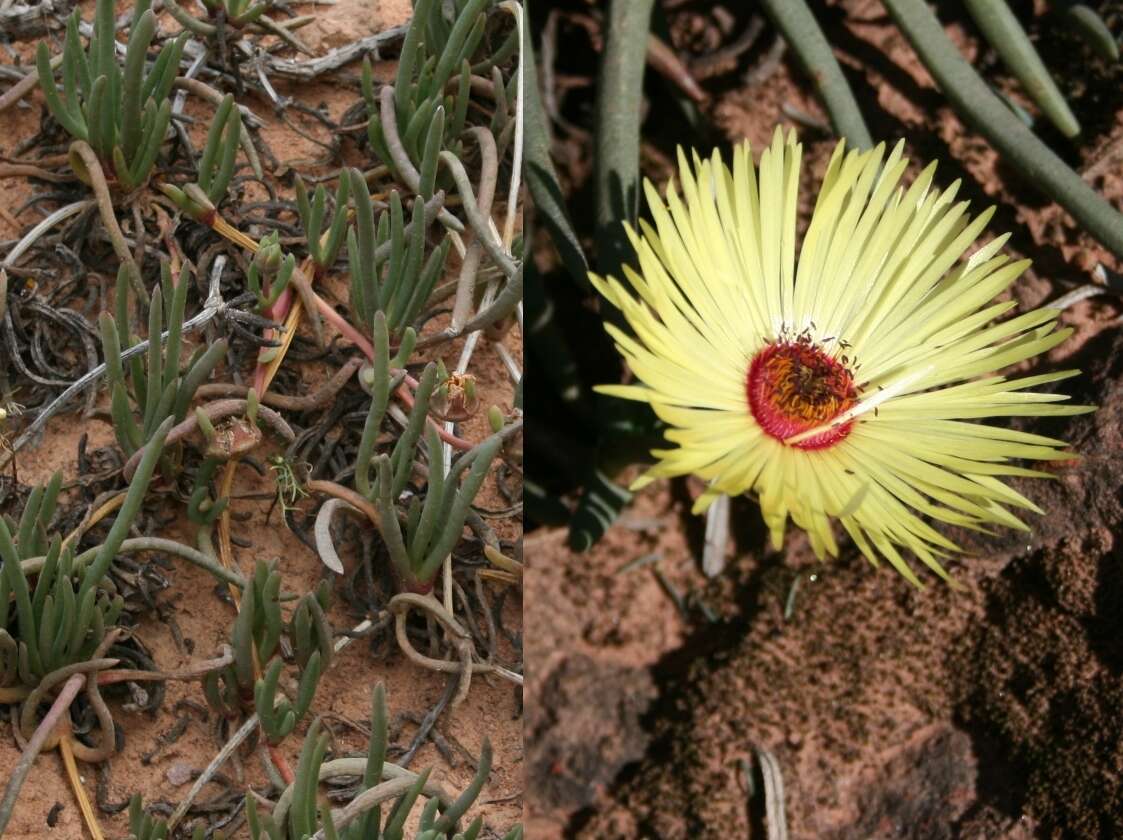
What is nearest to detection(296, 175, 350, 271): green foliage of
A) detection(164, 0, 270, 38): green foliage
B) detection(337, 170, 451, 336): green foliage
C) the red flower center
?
detection(337, 170, 451, 336): green foliage

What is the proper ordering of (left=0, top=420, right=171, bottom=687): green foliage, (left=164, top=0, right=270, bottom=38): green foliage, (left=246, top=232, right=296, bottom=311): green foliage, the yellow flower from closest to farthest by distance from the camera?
the yellow flower, (left=0, top=420, right=171, bottom=687): green foliage, (left=246, top=232, right=296, bottom=311): green foliage, (left=164, top=0, right=270, bottom=38): green foliage

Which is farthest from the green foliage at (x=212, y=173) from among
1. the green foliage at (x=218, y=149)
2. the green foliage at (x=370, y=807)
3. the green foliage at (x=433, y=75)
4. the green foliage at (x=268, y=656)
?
the green foliage at (x=370, y=807)

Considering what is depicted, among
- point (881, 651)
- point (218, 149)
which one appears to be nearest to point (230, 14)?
point (218, 149)

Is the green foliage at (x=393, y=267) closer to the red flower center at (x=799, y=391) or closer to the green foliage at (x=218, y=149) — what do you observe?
the green foliage at (x=218, y=149)

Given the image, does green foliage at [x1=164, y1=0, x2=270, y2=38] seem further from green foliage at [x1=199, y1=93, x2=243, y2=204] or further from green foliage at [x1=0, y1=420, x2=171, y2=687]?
green foliage at [x1=0, y1=420, x2=171, y2=687]

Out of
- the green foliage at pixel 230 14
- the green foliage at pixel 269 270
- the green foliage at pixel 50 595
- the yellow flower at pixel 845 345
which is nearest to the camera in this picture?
the yellow flower at pixel 845 345

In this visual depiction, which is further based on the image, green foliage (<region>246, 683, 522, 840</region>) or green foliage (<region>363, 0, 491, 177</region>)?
green foliage (<region>363, 0, 491, 177</region>)
